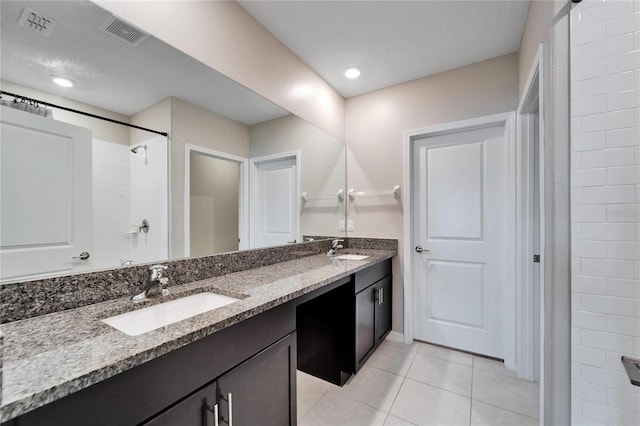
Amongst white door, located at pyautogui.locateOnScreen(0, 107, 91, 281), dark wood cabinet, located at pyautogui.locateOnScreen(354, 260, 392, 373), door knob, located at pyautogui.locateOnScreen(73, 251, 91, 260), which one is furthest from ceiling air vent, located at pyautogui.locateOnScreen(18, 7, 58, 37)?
dark wood cabinet, located at pyautogui.locateOnScreen(354, 260, 392, 373)

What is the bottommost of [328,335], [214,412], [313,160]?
[328,335]

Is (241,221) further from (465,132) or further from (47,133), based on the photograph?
(465,132)

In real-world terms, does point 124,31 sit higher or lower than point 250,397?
higher

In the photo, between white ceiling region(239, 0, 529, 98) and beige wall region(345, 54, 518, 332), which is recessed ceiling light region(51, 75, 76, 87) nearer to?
white ceiling region(239, 0, 529, 98)

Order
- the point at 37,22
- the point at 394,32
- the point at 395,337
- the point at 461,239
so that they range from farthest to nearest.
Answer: the point at 395,337 → the point at 461,239 → the point at 394,32 → the point at 37,22

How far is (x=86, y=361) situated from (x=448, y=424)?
181 centimetres

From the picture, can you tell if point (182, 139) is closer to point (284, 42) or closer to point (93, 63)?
point (93, 63)

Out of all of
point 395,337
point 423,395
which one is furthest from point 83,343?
point 395,337

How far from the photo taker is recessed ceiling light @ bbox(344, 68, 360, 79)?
7.84 feet

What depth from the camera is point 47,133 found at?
0.96m

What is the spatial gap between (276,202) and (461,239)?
168 centimetres

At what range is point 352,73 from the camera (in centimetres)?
244

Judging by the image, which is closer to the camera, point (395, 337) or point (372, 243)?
point (395, 337)

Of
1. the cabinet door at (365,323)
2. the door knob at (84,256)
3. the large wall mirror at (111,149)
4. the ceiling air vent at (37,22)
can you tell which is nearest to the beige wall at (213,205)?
the large wall mirror at (111,149)
